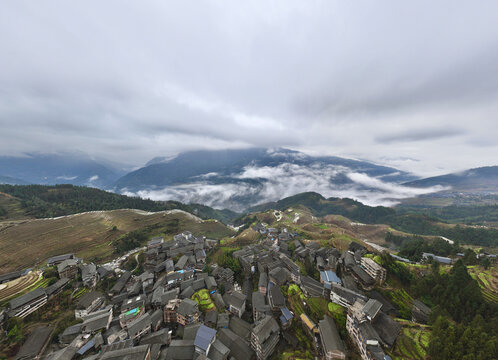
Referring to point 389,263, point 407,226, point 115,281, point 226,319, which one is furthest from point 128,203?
point 407,226

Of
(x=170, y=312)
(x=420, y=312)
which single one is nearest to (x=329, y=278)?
(x=420, y=312)

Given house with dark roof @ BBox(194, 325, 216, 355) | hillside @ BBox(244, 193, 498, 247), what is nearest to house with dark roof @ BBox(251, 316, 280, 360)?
house with dark roof @ BBox(194, 325, 216, 355)

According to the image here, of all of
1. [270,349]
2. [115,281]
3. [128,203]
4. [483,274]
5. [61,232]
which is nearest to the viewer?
[270,349]

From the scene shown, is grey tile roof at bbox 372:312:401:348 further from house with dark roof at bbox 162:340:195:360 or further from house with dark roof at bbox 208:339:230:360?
house with dark roof at bbox 162:340:195:360

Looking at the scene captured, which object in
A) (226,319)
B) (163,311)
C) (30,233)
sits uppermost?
(226,319)

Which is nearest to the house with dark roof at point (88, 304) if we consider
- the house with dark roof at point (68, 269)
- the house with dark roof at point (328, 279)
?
the house with dark roof at point (68, 269)

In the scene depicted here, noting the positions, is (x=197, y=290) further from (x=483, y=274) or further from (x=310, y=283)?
(x=483, y=274)
